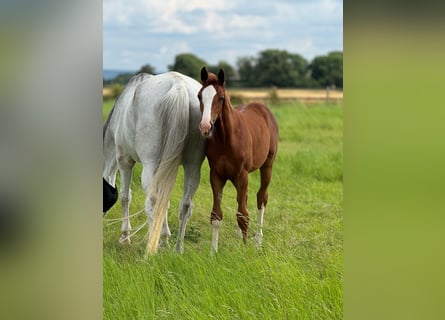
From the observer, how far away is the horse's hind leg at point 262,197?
3.15 meters

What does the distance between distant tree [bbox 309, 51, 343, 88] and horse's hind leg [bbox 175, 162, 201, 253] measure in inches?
25.3

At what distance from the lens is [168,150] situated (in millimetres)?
3160

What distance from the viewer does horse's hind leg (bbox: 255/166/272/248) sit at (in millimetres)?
3148

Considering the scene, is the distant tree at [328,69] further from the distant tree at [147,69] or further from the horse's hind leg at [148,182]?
the horse's hind leg at [148,182]

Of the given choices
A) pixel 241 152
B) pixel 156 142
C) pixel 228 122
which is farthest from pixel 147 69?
pixel 241 152

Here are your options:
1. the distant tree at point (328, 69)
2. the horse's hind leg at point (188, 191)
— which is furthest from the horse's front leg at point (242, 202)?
the distant tree at point (328, 69)

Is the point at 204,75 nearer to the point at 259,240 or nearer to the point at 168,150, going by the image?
the point at 168,150

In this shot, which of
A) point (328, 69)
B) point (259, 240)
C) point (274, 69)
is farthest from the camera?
point (259, 240)

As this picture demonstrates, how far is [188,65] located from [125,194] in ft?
2.11
